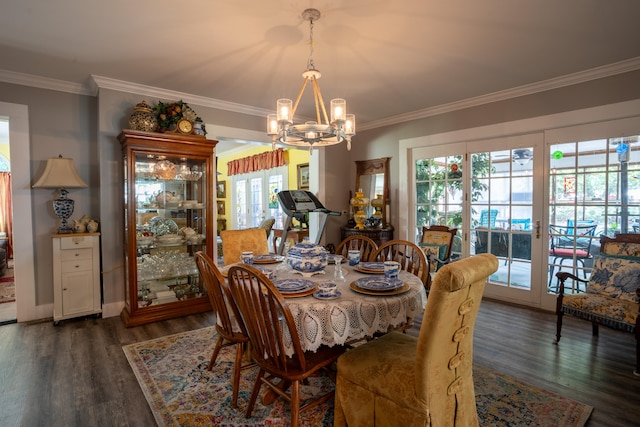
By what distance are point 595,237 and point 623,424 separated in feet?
7.07

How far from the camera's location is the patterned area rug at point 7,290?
4057 millimetres

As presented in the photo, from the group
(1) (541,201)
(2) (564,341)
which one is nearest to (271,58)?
(1) (541,201)

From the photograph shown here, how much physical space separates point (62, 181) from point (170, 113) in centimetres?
122

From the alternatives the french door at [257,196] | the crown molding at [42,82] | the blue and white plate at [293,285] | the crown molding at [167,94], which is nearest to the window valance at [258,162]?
the french door at [257,196]

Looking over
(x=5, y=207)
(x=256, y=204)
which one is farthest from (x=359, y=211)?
(x=5, y=207)

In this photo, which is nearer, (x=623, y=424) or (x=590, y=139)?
(x=623, y=424)

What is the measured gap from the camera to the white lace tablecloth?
1587mm

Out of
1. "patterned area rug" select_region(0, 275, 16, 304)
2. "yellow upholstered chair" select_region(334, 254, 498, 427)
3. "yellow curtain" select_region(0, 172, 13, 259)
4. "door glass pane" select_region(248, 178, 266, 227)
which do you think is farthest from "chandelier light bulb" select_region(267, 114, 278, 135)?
"yellow curtain" select_region(0, 172, 13, 259)

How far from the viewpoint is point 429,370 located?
133 cm

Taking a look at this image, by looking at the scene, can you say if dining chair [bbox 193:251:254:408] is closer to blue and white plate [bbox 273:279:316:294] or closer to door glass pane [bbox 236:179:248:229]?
blue and white plate [bbox 273:279:316:294]

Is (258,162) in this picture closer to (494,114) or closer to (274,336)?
(494,114)

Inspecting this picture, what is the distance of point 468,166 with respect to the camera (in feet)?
13.8

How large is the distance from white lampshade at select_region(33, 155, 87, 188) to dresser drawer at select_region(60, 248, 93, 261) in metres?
0.65

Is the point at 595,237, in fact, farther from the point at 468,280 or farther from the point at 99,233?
the point at 99,233
